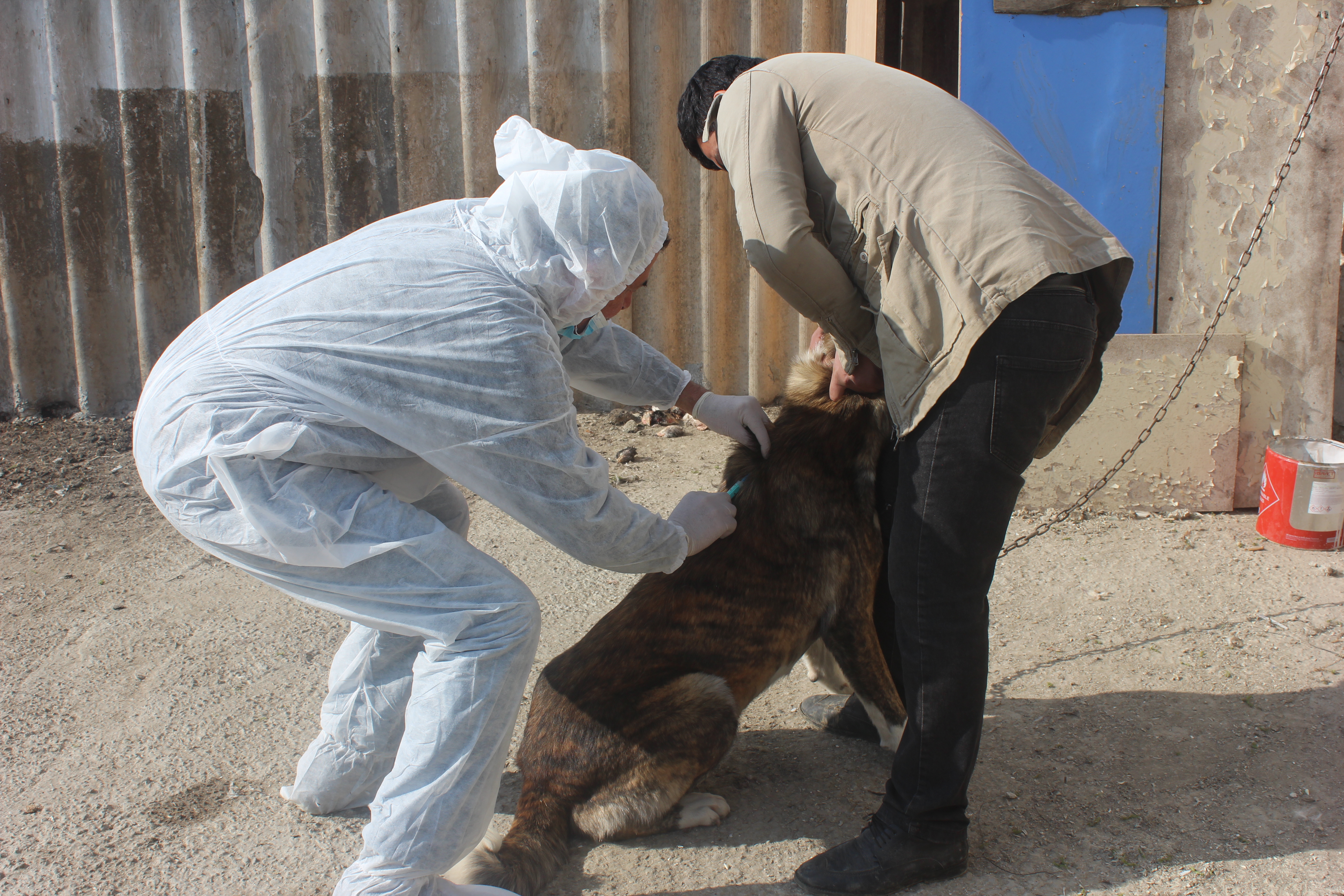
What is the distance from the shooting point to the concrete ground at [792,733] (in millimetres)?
2510

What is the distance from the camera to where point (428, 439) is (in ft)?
6.86

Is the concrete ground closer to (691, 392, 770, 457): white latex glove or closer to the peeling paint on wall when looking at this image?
the peeling paint on wall

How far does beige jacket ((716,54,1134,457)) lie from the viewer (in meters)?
2.07

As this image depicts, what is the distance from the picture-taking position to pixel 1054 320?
2.07 m

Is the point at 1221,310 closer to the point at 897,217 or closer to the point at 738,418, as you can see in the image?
the point at 738,418

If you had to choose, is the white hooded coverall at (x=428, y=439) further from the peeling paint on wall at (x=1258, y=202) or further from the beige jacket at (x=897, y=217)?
the peeling paint on wall at (x=1258, y=202)

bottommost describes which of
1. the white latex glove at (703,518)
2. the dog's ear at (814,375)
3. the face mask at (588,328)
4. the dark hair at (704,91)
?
the white latex glove at (703,518)

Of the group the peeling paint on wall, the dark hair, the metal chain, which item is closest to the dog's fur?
the dark hair

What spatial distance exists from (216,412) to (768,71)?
157 cm

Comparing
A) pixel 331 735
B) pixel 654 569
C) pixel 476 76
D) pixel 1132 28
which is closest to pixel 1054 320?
pixel 654 569

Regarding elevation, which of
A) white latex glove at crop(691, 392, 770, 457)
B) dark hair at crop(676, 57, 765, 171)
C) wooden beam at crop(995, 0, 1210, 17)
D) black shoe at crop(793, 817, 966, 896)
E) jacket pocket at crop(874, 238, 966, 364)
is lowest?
black shoe at crop(793, 817, 966, 896)

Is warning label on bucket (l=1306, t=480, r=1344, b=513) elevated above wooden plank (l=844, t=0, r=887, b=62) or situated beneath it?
situated beneath

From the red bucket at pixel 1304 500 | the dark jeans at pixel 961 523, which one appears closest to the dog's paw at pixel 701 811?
the dark jeans at pixel 961 523

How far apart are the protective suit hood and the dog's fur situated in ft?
2.87
